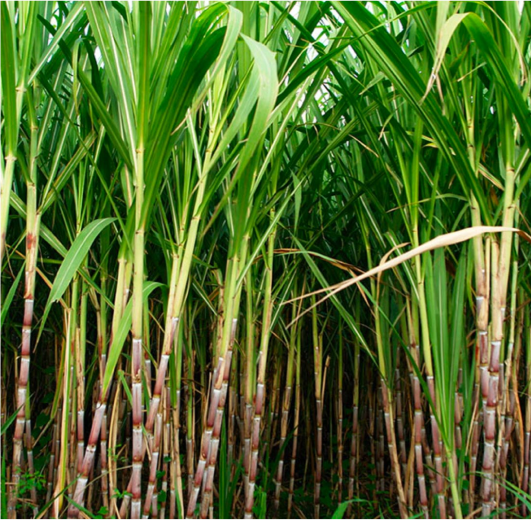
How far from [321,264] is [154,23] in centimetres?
82

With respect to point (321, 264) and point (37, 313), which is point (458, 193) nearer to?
point (321, 264)

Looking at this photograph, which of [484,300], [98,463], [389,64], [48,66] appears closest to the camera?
[389,64]

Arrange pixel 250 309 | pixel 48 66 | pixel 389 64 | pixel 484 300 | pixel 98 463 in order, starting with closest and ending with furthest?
pixel 389 64 < pixel 484 300 < pixel 48 66 < pixel 250 309 < pixel 98 463

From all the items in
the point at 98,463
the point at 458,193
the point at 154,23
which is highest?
the point at 154,23

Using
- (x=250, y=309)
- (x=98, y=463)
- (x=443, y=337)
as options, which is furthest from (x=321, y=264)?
(x=98, y=463)

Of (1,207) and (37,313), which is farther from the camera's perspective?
(37,313)

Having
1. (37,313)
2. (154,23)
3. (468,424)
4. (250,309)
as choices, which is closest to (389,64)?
(154,23)

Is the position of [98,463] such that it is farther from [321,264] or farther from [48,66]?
[48,66]

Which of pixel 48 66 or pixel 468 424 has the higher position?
pixel 48 66

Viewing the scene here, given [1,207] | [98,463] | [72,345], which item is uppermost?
[1,207]

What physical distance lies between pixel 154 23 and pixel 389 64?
0.38 m

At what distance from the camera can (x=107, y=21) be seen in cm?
84

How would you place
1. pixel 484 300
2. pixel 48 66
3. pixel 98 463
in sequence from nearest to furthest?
pixel 484 300, pixel 48 66, pixel 98 463

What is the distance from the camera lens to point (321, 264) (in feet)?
4.77
